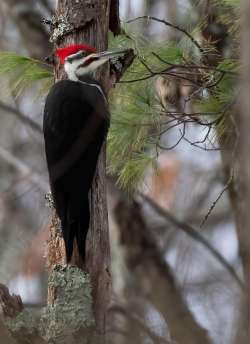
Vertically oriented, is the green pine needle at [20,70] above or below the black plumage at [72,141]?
above

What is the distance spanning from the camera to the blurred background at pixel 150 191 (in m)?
3.48

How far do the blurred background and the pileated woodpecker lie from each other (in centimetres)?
18

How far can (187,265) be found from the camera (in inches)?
114

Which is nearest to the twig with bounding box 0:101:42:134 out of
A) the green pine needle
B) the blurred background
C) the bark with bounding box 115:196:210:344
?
the blurred background

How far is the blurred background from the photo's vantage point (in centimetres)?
348

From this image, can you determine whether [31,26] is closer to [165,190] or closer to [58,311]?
[165,190]

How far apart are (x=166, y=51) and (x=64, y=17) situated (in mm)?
415

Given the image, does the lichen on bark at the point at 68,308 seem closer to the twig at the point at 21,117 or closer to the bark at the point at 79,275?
the bark at the point at 79,275

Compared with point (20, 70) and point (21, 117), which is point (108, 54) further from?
point (21, 117)

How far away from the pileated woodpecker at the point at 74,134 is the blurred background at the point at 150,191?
180mm

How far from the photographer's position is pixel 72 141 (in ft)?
11.0

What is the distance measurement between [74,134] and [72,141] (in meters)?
0.03

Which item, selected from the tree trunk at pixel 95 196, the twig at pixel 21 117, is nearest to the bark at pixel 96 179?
the tree trunk at pixel 95 196

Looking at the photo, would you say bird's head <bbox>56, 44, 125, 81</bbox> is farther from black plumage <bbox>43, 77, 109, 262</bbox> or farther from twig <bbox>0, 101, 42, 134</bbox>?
twig <bbox>0, 101, 42, 134</bbox>
